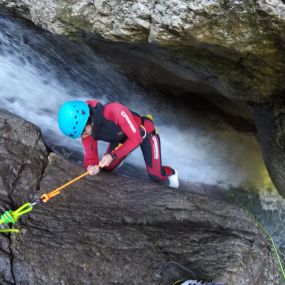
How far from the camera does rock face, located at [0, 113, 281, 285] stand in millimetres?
4129

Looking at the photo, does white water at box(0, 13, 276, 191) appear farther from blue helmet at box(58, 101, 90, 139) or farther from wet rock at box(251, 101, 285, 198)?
blue helmet at box(58, 101, 90, 139)

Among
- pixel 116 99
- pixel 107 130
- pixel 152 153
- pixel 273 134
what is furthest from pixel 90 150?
pixel 273 134

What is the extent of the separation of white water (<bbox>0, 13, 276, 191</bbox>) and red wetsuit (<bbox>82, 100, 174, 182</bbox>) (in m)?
1.18

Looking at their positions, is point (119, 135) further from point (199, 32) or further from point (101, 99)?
point (101, 99)

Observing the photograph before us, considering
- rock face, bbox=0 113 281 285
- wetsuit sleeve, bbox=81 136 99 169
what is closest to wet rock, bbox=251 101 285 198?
rock face, bbox=0 113 281 285

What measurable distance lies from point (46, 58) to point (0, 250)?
15.4 feet

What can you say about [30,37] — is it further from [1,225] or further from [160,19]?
[1,225]

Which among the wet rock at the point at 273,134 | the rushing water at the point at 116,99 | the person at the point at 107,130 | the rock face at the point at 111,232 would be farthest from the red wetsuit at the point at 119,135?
the wet rock at the point at 273,134

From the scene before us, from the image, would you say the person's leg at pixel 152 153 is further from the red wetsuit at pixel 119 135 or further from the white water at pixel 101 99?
the white water at pixel 101 99

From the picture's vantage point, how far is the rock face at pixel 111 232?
4129 mm

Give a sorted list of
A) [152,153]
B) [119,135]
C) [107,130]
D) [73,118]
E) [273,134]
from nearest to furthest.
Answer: [73,118], [107,130], [119,135], [152,153], [273,134]

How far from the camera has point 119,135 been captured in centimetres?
584

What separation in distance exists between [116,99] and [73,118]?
3.41 metres

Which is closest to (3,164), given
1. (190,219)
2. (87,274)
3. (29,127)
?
(29,127)
